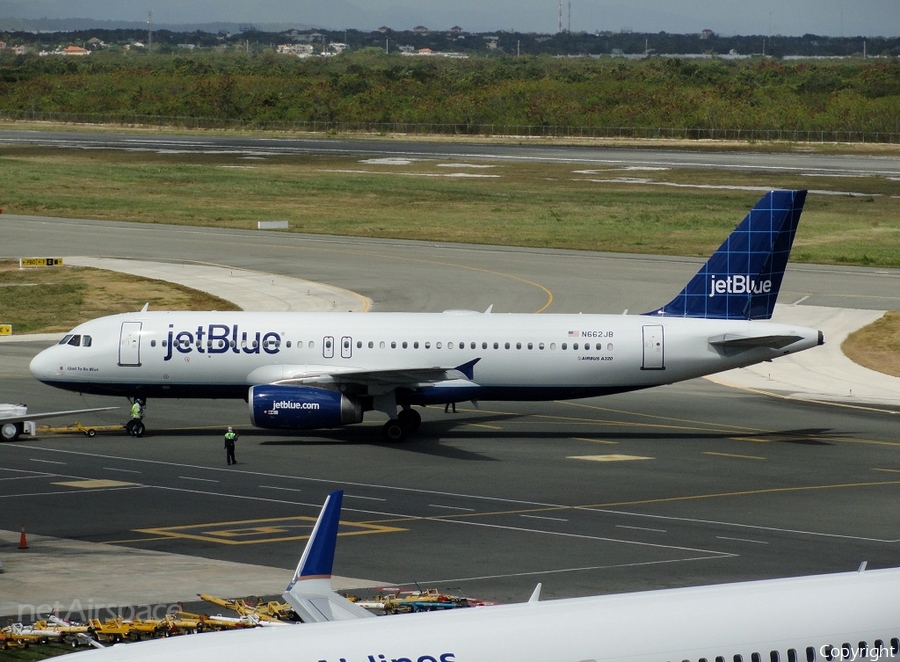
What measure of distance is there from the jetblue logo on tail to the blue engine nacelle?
1526cm

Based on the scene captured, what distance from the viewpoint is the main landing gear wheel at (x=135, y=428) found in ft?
173

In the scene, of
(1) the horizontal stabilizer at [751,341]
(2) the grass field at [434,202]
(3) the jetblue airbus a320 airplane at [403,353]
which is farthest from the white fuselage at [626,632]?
(2) the grass field at [434,202]

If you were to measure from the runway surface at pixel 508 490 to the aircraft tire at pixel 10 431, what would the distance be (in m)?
1.19

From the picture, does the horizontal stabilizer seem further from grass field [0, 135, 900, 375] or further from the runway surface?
grass field [0, 135, 900, 375]

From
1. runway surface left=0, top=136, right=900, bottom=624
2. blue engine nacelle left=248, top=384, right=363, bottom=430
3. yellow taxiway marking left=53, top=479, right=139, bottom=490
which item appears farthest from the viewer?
blue engine nacelle left=248, top=384, right=363, bottom=430

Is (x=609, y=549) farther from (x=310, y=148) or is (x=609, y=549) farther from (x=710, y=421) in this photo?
(x=310, y=148)

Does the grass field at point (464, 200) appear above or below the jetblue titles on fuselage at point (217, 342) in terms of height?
below

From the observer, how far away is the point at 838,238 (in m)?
112

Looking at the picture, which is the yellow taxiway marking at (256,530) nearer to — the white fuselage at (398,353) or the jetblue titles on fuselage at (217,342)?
the white fuselage at (398,353)

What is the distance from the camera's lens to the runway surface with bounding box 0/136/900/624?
35281mm

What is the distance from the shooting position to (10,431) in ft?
169

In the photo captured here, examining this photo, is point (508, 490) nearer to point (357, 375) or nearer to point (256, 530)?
point (357, 375)

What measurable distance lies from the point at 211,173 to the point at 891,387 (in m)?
103

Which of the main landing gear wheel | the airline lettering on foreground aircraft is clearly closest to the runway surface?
the main landing gear wheel
